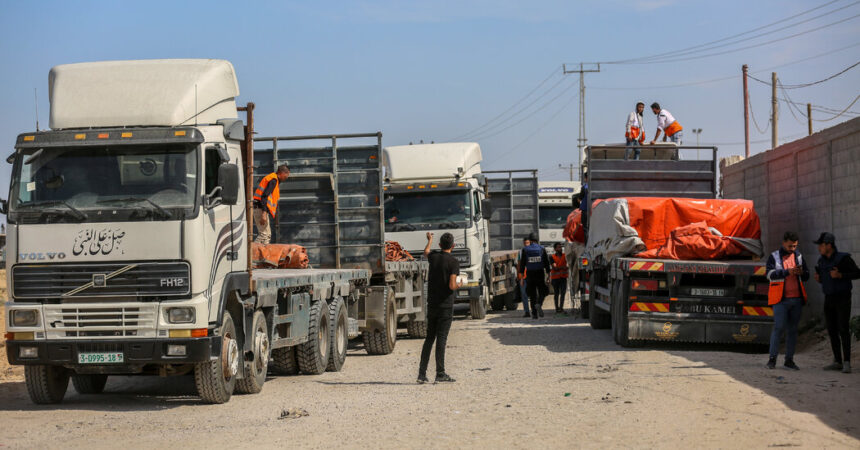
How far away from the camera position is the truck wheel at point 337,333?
14.1 metres

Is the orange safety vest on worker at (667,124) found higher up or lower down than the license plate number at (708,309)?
higher up

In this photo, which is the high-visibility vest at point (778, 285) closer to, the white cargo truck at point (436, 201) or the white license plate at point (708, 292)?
the white license plate at point (708, 292)

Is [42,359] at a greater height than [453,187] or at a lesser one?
lesser

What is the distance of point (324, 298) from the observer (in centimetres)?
1402

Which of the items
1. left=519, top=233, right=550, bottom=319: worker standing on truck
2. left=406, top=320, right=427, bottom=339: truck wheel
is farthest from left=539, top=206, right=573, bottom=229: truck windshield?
left=406, top=320, right=427, bottom=339: truck wheel

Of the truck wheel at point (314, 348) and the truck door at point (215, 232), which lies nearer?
the truck door at point (215, 232)

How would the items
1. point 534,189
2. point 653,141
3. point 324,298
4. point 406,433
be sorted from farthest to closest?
point 534,189 → point 653,141 → point 324,298 → point 406,433

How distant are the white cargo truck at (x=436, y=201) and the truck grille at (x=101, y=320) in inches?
479

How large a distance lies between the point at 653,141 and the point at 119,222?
12.9 meters

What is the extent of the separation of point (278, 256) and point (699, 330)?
6.20 m

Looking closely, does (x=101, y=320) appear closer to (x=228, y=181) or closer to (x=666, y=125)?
(x=228, y=181)

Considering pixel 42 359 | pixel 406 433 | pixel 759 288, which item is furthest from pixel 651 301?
pixel 42 359

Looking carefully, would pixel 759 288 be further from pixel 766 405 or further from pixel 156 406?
pixel 156 406

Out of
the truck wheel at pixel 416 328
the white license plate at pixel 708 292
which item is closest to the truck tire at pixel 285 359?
the white license plate at pixel 708 292
